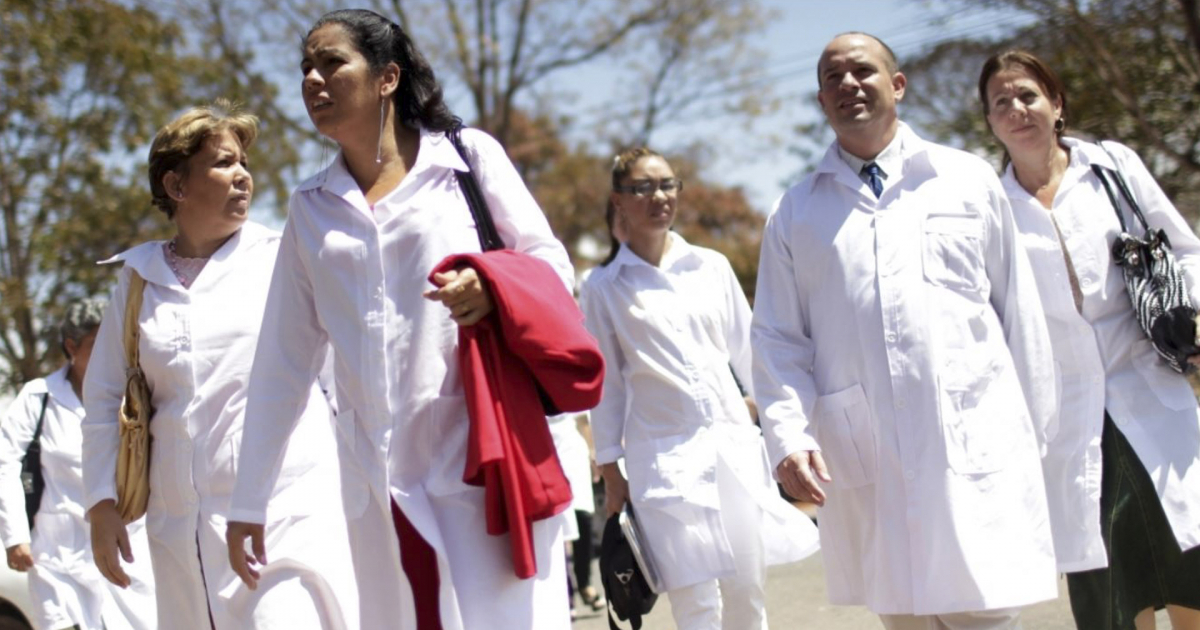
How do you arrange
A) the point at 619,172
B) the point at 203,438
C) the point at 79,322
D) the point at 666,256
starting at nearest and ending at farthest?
the point at 203,438 < the point at 666,256 < the point at 619,172 < the point at 79,322

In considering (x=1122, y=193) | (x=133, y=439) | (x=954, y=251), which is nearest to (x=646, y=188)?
(x=1122, y=193)

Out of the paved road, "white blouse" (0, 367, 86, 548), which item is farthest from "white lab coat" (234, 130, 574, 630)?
the paved road

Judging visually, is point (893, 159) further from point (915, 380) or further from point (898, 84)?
point (915, 380)

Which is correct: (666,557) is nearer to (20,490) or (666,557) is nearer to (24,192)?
(20,490)

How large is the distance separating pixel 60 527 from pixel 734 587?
12.2ft

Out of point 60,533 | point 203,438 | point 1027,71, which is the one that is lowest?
point 60,533

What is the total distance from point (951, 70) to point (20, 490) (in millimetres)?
23441

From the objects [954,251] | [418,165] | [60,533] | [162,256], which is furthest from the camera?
[60,533]

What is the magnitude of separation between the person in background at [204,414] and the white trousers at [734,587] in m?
2.18

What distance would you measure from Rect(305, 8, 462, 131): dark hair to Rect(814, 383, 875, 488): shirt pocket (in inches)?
61.0

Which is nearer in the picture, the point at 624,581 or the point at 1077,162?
the point at 1077,162

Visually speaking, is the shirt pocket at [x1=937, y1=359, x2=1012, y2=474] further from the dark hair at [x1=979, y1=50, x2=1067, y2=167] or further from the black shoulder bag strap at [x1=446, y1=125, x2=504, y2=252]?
the dark hair at [x1=979, y1=50, x2=1067, y2=167]

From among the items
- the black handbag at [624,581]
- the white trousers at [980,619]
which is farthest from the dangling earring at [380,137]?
the black handbag at [624,581]

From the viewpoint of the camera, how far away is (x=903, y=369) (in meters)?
4.79
